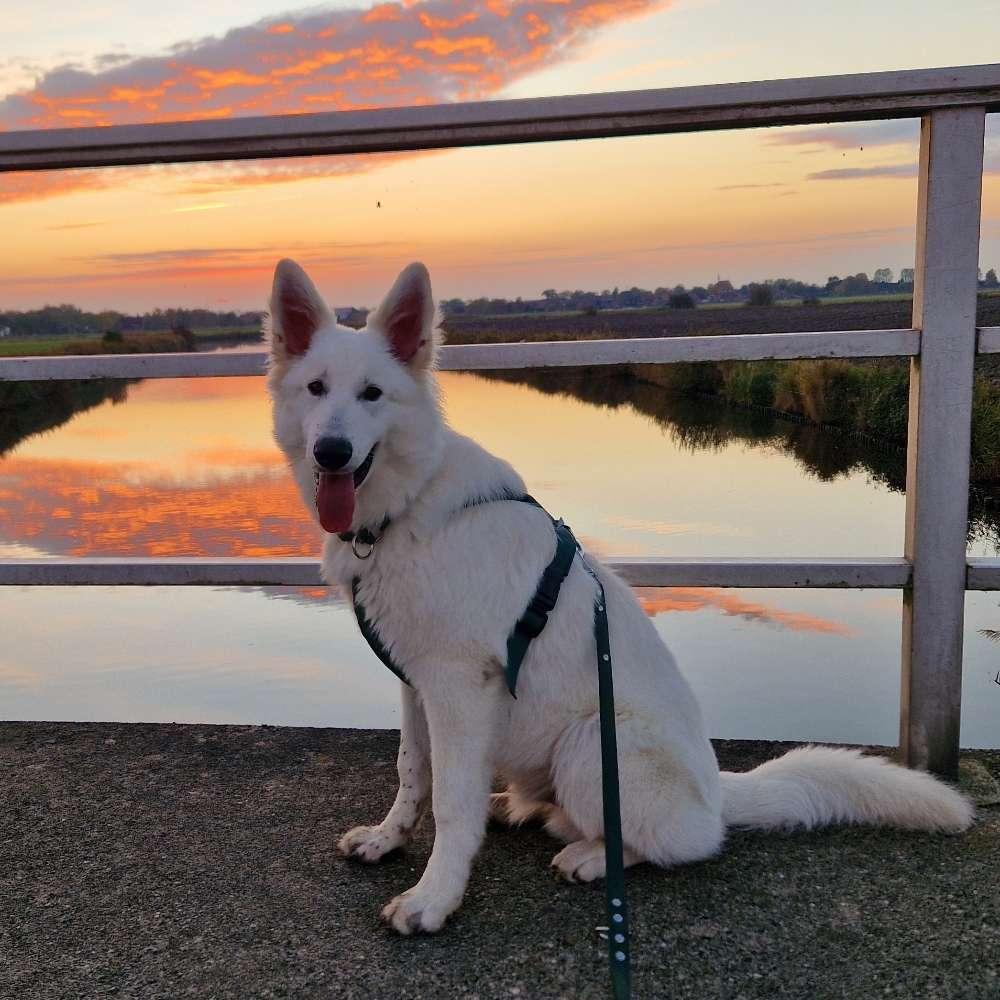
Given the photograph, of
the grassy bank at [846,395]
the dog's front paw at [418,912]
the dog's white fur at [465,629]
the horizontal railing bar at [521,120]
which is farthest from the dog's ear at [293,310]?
the grassy bank at [846,395]

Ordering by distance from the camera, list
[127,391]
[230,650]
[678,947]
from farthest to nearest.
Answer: [230,650], [127,391], [678,947]

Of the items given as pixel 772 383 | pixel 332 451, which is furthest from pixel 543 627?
pixel 772 383

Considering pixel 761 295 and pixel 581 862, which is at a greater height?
pixel 761 295

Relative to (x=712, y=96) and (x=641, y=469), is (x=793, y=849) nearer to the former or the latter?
(x=712, y=96)

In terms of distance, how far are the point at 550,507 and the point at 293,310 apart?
4.89 ft

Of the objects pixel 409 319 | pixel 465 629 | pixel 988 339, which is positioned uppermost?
pixel 409 319

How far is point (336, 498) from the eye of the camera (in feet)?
7.19

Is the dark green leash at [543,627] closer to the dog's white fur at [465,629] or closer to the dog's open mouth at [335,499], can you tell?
the dog's white fur at [465,629]

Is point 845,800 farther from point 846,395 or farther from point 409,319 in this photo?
point 846,395

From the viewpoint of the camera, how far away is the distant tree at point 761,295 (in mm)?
3279

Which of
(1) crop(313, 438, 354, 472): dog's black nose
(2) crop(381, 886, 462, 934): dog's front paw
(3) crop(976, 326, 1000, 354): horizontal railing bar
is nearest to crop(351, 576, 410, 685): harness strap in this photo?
(1) crop(313, 438, 354, 472): dog's black nose

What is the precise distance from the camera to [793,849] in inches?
96.2

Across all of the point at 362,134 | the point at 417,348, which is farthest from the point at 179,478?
the point at 417,348

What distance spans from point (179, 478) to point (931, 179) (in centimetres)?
390
